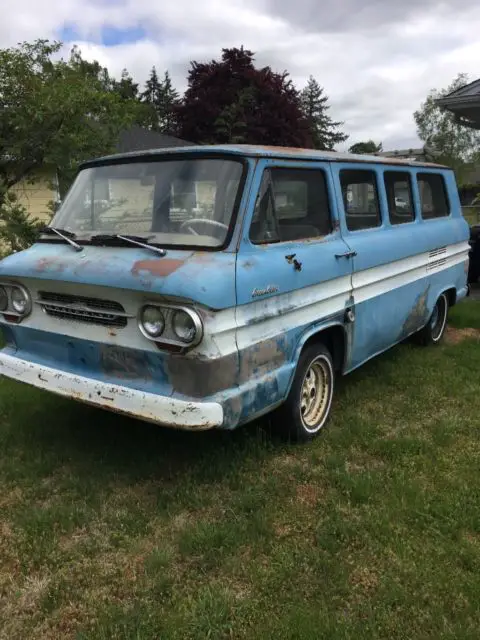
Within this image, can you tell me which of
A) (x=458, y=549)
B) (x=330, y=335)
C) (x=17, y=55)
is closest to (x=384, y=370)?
(x=330, y=335)

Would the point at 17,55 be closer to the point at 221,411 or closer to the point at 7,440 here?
the point at 7,440

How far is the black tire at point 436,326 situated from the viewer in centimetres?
597

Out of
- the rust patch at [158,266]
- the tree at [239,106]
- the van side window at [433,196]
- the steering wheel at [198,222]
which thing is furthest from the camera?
the tree at [239,106]

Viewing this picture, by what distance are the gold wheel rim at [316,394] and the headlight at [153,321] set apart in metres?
1.30

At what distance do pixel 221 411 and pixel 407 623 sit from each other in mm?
1237

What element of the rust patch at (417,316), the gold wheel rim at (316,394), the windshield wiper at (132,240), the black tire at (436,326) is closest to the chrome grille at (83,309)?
the windshield wiper at (132,240)

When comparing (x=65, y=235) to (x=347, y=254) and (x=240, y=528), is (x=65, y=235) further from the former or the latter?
(x=240, y=528)


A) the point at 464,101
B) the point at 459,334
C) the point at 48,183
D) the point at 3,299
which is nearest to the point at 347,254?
the point at 3,299

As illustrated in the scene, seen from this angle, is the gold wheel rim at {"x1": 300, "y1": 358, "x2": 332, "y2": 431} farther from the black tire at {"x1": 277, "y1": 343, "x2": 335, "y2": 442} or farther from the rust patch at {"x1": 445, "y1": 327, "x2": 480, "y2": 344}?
the rust patch at {"x1": 445, "y1": 327, "x2": 480, "y2": 344}

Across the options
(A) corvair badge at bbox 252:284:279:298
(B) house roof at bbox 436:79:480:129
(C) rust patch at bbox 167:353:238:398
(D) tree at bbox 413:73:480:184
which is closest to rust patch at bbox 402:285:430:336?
(A) corvair badge at bbox 252:284:279:298

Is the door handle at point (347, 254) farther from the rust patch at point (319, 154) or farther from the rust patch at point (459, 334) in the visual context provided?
the rust patch at point (459, 334)

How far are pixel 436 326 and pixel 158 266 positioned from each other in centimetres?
422

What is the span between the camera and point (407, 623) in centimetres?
227

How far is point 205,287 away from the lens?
272 centimetres
